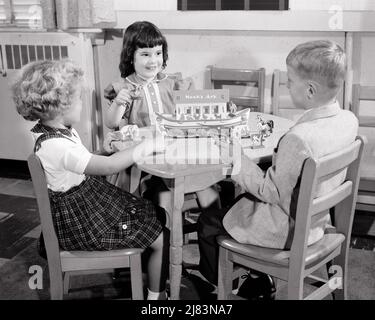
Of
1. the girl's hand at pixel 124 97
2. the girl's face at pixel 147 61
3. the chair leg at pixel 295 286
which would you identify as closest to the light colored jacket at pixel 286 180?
the chair leg at pixel 295 286

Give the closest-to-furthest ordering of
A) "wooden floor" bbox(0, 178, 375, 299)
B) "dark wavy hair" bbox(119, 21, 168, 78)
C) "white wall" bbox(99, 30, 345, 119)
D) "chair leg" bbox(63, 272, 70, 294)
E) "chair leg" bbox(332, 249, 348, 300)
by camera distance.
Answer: "chair leg" bbox(332, 249, 348, 300) → "chair leg" bbox(63, 272, 70, 294) → "dark wavy hair" bbox(119, 21, 168, 78) → "wooden floor" bbox(0, 178, 375, 299) → "white wall" bbox(99, 30, 345, 119)

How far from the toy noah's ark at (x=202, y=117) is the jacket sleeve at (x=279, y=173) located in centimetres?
31

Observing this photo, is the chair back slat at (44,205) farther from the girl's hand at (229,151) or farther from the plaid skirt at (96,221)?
the girl's hand at (229,151)

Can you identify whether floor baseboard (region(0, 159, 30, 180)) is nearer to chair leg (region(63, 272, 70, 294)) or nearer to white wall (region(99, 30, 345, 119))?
white wall (region(99, 30, 345, 119))

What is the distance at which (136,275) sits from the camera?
1.78 m

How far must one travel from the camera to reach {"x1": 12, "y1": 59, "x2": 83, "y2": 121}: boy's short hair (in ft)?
5.46

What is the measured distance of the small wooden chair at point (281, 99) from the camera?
3.08 m

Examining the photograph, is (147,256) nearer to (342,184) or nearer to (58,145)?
(58,145)

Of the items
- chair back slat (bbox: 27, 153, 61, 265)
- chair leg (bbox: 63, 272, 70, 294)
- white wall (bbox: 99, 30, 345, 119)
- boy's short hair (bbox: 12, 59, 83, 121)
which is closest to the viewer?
chair back slat (bbox: 27, 153, 61, 265)

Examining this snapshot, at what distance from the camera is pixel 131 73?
251cm

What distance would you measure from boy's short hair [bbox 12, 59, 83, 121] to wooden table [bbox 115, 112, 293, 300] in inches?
13.1

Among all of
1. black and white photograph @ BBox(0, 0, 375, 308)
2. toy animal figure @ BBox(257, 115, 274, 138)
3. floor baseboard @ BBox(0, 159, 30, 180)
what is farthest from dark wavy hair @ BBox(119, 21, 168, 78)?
floor baseboard @ BBox(0, 159, 30, 180)

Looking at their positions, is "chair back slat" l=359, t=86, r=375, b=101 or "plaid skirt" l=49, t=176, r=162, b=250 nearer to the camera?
"plaid skirt" l=49, t=176, r=162, b=250
